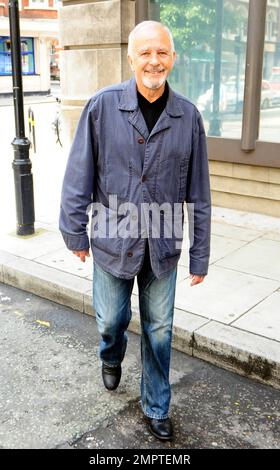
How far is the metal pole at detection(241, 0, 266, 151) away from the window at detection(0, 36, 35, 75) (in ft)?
113

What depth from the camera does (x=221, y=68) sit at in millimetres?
6863

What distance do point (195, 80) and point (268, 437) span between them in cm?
522

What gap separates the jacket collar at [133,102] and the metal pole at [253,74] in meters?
3.89

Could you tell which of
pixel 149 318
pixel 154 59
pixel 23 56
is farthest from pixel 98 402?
pixel 23 56

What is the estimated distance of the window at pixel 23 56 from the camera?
1499 inches

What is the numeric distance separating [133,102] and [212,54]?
4.56 metres

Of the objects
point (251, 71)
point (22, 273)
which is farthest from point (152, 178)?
point (251, 71)

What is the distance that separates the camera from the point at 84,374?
374 centimetres

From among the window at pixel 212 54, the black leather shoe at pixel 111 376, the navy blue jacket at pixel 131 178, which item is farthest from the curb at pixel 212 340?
the window at pixel 212 54

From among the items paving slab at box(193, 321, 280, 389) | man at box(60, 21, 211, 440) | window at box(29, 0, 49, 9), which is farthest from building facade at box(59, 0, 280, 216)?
window at box(29, 0, 49, 9)

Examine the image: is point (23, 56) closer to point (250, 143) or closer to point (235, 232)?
point (250, 143)

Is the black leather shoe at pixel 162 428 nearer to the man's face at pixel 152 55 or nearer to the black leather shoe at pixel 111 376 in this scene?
the black leather shoe at pixel 111 376

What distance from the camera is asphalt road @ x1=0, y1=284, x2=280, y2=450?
3.03m

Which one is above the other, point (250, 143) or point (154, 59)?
point (154, 59)
